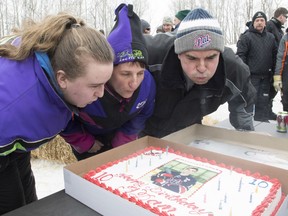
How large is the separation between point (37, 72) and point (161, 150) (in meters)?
0.46

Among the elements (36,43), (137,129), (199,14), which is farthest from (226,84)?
(36,43)

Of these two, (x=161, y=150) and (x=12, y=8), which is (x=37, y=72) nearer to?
(x=161, y=150)

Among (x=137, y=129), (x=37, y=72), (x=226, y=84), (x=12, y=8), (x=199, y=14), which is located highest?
(x=12, y=8)

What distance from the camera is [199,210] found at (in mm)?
652

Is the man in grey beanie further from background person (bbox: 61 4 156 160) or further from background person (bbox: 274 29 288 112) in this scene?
background person (bbox: 274 29 288 112)

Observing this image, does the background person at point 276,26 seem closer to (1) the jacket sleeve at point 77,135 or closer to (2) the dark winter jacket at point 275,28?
(2) the dark winter jacket at point 275,28

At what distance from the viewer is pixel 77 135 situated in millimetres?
1241

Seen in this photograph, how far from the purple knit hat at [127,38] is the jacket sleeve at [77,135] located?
0.37 meters

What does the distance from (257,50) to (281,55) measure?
272 millimetres

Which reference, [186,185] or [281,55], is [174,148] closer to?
[186,185]

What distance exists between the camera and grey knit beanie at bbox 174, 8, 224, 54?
3.69ft

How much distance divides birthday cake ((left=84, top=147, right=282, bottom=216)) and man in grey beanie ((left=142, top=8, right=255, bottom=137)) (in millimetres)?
420

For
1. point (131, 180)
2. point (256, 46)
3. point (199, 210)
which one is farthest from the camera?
point (256, 46)

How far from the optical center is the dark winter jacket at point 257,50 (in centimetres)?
329
